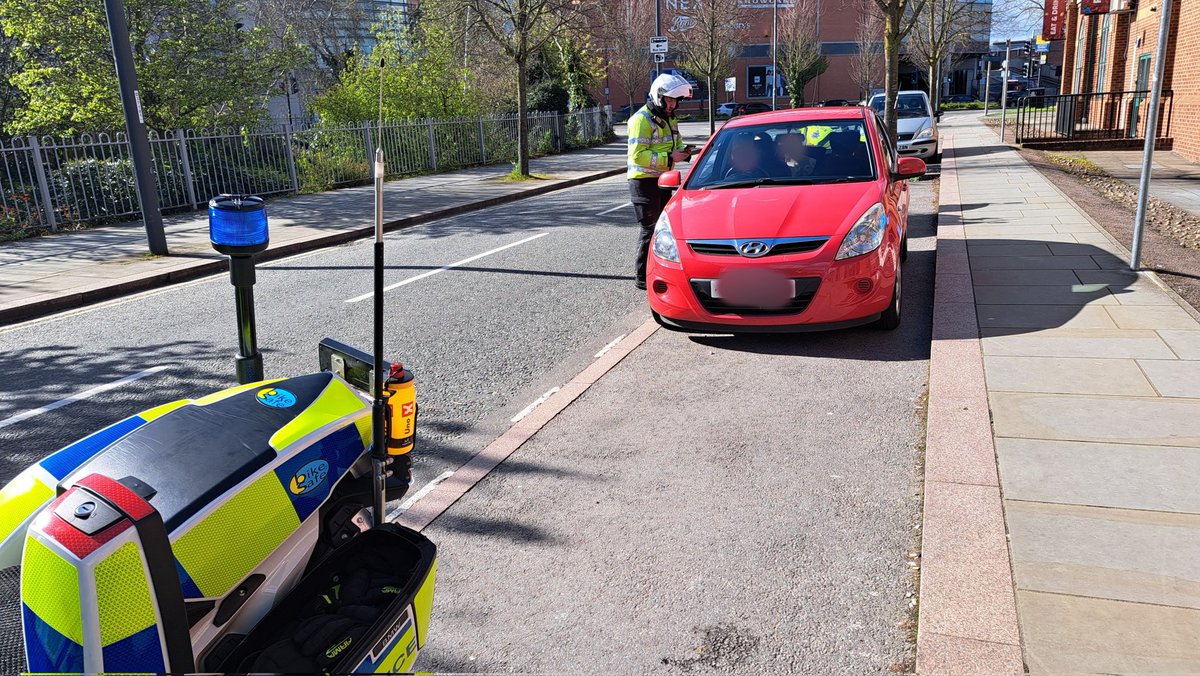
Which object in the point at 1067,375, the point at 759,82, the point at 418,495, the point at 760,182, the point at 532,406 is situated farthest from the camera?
the point at 759,82

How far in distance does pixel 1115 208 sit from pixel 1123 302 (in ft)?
19.9

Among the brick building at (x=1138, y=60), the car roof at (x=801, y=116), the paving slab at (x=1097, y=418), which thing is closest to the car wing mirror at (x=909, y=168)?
the car roof at (x=801, y=116)

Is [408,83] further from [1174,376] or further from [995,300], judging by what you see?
[1174,376]

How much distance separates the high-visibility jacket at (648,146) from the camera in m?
7.81

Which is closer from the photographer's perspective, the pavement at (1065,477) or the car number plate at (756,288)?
the pavement at (1065,477)

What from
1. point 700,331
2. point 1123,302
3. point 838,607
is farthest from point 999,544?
point 1123,302

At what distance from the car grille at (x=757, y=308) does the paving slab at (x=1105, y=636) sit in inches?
122

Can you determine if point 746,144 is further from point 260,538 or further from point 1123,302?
point 260,538

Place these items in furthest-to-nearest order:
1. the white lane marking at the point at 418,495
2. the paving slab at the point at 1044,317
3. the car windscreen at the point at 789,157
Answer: the car windscreen at the point at 789,157 → the paving slab at the point at 1044,317 → the white lane marking at the point at 418,495

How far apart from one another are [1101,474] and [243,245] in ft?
11.7

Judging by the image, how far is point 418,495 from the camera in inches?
157

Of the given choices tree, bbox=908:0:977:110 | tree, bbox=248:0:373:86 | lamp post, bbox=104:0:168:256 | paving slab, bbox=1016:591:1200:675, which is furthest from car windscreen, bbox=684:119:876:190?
tree, bbox=248:0:373:86

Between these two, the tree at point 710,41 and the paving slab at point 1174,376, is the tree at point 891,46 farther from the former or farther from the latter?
the tree at point 710,41

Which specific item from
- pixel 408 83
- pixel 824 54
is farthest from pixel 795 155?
pixel 824 54
